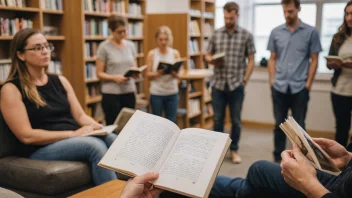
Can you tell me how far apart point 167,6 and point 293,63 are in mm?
2326

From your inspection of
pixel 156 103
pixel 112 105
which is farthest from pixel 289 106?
pixel 112 105

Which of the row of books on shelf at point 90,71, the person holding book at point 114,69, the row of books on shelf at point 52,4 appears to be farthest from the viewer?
the row of books on shelf at point 90,71

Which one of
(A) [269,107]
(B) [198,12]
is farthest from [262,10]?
(A) [269,107]

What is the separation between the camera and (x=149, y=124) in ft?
4.65

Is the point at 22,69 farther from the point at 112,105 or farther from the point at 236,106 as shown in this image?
the point at 236,106

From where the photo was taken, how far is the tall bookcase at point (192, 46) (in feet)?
15.6

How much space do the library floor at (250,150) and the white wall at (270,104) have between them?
24cm

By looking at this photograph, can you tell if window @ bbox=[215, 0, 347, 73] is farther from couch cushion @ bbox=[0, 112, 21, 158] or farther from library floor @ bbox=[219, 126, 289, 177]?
couch cushion @ bbox=[0, 112, 21, 158]

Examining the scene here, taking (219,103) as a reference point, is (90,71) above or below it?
above

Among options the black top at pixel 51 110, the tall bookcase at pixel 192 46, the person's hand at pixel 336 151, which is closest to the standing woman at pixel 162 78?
the tall bookcase at pixel 192 46

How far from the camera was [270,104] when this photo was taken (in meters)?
5.48

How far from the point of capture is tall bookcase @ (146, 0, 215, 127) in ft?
15.6

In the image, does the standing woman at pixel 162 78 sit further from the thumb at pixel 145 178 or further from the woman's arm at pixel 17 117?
the thumb at pixel 145 178

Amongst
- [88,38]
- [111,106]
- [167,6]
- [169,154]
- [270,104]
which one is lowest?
[270,104]
